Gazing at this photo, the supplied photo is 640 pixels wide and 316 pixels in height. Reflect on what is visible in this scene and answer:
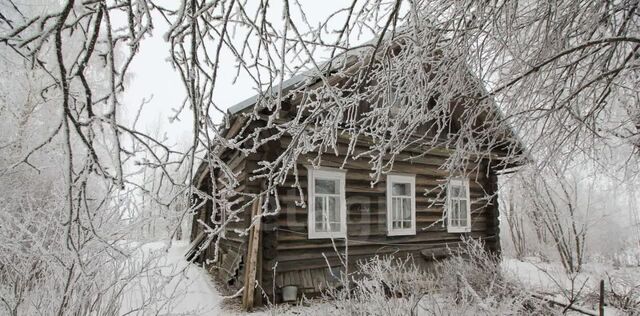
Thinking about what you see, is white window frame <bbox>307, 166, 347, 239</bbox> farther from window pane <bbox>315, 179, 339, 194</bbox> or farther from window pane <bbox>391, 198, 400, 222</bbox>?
window pane <bbox>391, 198, 400, 222</bbox>

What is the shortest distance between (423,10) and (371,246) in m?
4.83

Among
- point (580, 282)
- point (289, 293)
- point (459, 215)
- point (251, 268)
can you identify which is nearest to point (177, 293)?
point (251, 268)

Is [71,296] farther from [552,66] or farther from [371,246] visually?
[371,246]

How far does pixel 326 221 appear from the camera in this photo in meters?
5.14

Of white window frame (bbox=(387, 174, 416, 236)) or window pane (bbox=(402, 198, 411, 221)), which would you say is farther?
window pane (bbox=(402, 198, 411, 221))

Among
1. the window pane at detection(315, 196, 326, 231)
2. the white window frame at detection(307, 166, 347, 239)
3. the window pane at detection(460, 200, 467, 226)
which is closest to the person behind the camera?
the white window frame at detection(307, 166, 347, 239)

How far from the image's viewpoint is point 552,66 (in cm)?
250

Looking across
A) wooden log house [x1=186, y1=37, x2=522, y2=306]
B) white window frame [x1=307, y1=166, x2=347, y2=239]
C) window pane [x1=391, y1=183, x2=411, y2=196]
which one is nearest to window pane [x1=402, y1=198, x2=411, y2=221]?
wooden log house [x1=186, y1=37, x2=522, y2=306]

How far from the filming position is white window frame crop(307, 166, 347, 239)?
5.94 m

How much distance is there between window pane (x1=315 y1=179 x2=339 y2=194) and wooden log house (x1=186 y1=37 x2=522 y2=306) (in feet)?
0.06

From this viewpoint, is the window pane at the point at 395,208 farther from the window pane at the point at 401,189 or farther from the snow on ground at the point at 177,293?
the snow on ground at the point at 177,293

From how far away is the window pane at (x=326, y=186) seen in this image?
628cm

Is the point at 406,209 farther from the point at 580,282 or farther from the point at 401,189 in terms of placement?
the point at 580,282

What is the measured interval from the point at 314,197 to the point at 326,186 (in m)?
0.45
